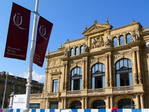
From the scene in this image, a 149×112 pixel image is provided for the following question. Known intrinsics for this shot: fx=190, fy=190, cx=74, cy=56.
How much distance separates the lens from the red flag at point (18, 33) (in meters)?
11.4

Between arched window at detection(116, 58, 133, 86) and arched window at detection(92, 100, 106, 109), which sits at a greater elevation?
arched window at detection(116, 58, 133, 86)

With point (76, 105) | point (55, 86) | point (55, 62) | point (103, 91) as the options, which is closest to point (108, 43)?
point (103, 91)

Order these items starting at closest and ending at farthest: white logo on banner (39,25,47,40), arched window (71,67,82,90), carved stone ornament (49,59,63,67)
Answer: white logo on banner (39,25,47,40), arched window (71,67,82,90), carved stone ornament (49,59,63,67)

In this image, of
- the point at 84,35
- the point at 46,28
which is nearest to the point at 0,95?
the point at 84,35

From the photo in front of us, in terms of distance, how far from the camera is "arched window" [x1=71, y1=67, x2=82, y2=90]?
115 ft

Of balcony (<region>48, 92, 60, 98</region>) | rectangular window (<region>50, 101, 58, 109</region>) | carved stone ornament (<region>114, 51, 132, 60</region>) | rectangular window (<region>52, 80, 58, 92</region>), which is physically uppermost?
carved stone ornament (<region>114, 51, 132, 60</region>)

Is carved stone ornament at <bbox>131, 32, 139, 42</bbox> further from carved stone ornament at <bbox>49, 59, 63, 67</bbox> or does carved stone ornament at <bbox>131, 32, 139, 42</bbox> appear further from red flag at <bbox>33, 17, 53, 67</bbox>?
red flag at <bbox>33, 17, 53, 67</bbox>

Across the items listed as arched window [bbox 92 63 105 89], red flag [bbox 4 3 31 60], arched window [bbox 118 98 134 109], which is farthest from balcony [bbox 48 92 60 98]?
red flag [bbox 4 3 31 60]

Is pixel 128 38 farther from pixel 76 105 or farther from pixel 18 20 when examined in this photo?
pixel 18 20

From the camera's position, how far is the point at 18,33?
11.9m

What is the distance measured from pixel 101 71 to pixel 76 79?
5.44 metres

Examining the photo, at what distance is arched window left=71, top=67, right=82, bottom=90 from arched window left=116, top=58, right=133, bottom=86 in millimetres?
7474

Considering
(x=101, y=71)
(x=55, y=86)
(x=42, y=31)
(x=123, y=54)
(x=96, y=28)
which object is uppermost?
(x=96, y=28)

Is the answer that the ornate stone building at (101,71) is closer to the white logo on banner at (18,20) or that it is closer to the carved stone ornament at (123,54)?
the carved stone ornament at (123,54)
